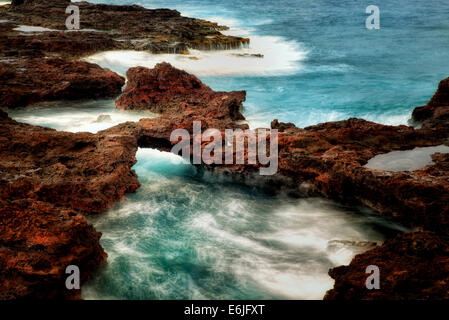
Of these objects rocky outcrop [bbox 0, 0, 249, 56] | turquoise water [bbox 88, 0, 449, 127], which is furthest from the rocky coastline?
rocky outcrop [bbox 0, 0, 249, 56]

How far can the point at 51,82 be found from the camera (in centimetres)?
1009

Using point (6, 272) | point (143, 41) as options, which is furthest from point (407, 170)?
point (143, 41)

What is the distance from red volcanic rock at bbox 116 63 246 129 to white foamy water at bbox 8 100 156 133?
0.95ft

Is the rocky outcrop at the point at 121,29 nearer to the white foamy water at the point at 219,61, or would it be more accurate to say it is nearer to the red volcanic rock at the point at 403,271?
the white foamy water at the point at 219,61

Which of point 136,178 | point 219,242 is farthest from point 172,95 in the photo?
point 219,242

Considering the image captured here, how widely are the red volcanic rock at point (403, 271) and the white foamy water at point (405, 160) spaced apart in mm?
1767

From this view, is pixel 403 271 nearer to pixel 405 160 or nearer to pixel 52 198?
pixel 405 160

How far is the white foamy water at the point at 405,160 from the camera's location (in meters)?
5.76

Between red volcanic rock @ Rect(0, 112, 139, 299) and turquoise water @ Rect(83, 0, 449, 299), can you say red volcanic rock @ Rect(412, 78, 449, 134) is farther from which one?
red volcanic rock @ Rect(0, 112, 139, 299)

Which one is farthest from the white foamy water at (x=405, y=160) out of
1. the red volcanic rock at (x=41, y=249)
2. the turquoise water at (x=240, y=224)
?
the red volcanic rock at (x=41, y=249)

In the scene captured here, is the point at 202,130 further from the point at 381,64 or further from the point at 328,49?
the point at 328,49

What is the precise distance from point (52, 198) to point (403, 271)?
14.1 ft

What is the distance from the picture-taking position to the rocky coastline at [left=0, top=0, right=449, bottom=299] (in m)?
3.93

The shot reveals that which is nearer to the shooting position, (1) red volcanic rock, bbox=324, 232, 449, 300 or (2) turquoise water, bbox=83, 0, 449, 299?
(1) red volcanic rock, bbox=324, 232, 449, 300
